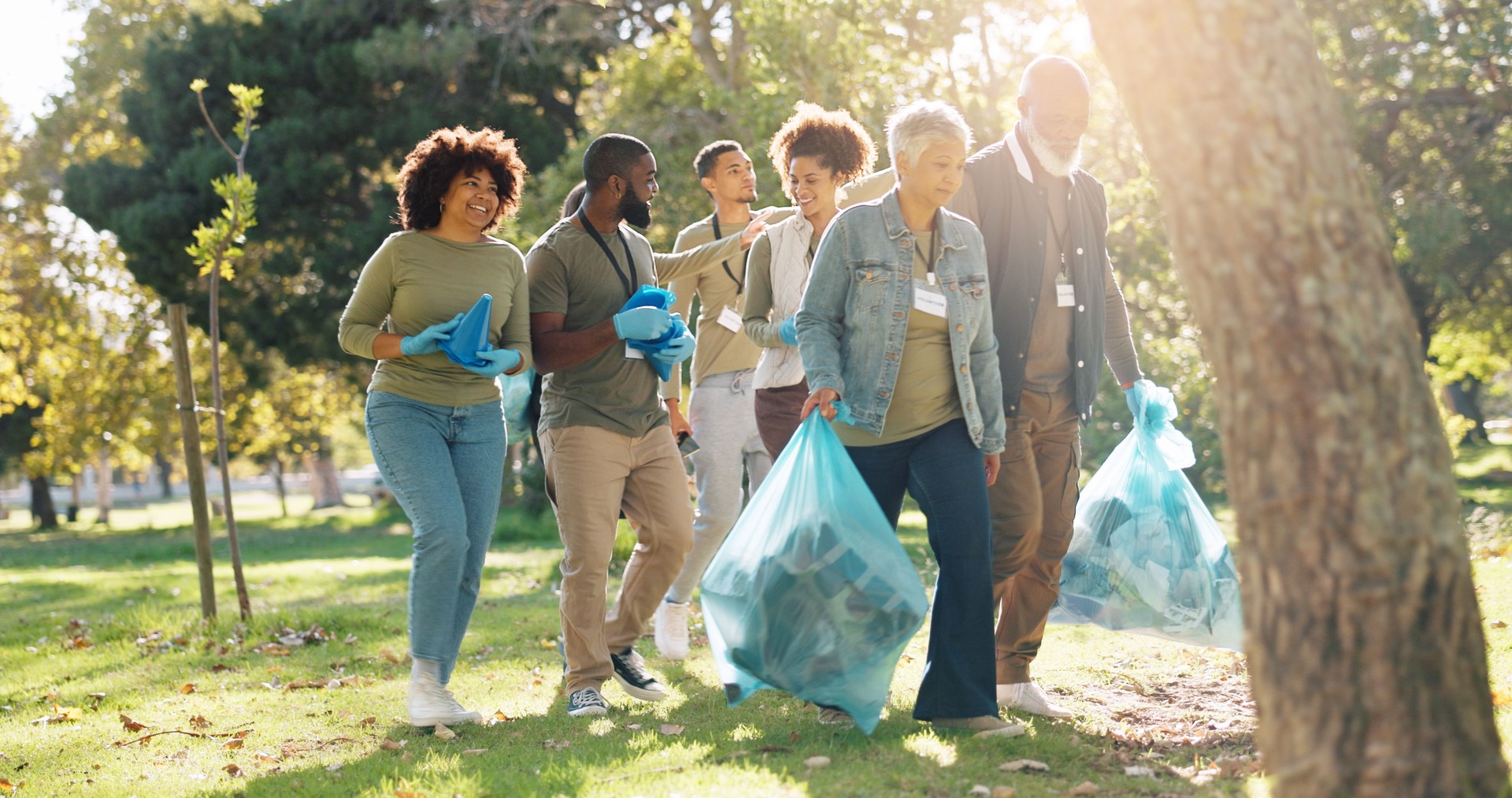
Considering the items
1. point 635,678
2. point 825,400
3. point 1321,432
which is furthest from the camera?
point 635,678

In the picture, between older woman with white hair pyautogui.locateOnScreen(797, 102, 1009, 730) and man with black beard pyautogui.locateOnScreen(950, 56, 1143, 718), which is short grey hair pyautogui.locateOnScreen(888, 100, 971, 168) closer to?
older woman with white hair pyautogui.locateOnScreen(797, 102, 1009, 730)

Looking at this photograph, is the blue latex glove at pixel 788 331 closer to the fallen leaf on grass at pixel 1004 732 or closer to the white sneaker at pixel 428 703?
the fallen leaf on grass at pixel 1004 732

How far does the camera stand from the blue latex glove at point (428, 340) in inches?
175

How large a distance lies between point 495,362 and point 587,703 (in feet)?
4.12

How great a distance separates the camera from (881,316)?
4.00m

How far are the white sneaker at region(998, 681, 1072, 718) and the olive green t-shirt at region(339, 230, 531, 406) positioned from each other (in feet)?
6.46

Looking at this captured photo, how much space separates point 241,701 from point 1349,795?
14.7 ft

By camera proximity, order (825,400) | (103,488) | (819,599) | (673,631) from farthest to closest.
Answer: (103,488) → (673,631) → (825,400) → (819,599)

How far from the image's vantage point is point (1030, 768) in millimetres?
3666

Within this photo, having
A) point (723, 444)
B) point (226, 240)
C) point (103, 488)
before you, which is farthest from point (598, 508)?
point (103, 488)

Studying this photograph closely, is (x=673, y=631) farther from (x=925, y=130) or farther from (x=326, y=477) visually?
(x=326, y=477)

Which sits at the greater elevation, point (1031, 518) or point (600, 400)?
point (600, 400)

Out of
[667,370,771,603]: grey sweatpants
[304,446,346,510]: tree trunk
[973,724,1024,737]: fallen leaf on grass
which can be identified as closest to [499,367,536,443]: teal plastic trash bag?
[667,370,771,603]: grey sweatpants

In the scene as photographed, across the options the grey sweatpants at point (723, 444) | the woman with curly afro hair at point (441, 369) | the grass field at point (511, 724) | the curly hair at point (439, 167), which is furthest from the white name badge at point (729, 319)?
the grass field at point (511, 724)
